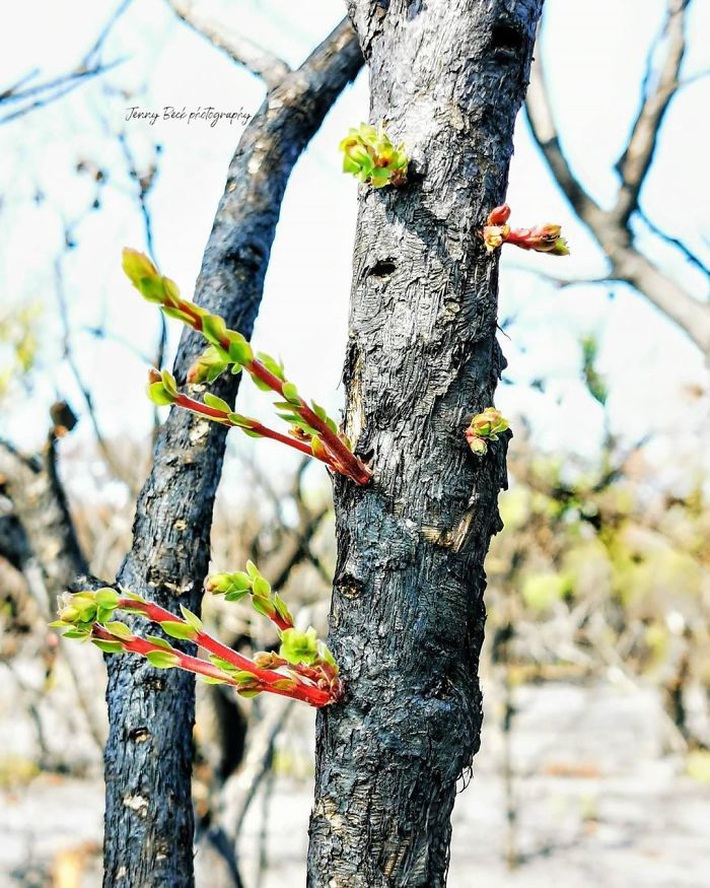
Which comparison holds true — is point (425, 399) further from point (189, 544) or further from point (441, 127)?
point (189, 544)

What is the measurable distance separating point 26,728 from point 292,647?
14.2 m

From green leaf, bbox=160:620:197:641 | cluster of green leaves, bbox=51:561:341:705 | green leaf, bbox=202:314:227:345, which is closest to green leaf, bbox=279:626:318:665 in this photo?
cluster of green leaves, bbox=51:561:341:705

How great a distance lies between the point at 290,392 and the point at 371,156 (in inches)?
13.2

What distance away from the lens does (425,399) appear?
3.70 feet

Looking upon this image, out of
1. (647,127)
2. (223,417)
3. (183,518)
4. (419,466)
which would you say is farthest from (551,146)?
(223,417)

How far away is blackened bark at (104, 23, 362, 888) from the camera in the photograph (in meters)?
1.50

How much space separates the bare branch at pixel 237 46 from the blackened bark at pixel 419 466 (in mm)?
864

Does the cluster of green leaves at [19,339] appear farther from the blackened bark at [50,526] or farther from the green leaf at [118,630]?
the green leaf at [118,630]

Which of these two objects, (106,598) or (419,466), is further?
(419,466)

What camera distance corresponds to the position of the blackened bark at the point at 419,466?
1058 millimetres

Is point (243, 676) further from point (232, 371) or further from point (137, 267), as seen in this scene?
point (137, 267)

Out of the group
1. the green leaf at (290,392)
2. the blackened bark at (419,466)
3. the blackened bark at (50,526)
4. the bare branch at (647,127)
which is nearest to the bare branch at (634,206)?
the bare branch at (647,127)

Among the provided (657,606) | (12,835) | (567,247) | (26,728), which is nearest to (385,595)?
(567,247)

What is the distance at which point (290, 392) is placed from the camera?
3.14ft
